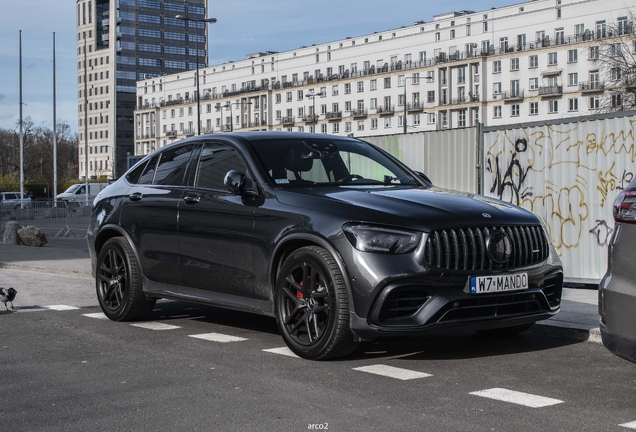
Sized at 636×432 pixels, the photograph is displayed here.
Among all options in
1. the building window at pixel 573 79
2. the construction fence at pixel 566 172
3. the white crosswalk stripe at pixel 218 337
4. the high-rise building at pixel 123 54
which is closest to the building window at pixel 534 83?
the building window at pixel 573 79

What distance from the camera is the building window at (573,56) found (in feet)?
315

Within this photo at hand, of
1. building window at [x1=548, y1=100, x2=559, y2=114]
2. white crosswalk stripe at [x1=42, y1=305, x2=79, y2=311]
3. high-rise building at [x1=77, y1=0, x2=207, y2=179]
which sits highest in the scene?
high-rise building at [x1=77, y1=0, x2=207, y2=179]

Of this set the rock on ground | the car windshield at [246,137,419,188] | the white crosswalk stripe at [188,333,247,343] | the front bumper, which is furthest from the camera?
the rock on ground

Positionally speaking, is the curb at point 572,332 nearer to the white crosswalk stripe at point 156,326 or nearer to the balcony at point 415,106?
the white crosswalk stripe at point 156,326

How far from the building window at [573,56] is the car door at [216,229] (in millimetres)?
93446

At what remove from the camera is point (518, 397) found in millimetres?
5438

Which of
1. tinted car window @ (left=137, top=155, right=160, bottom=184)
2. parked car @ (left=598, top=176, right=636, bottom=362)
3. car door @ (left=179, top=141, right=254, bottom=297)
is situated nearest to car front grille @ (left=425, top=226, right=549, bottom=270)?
parked car @ (left=598, top=176, right=636, bottom=362)

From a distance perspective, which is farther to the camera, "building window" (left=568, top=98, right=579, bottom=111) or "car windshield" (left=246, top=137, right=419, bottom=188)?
"building window" (left=568, top=98, right=579, bottom=111)

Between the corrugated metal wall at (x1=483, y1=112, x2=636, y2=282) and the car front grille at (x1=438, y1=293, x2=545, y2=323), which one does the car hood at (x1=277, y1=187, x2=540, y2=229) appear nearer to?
the car front grille at (x1=438, y1=293, x2=545, y2=323)

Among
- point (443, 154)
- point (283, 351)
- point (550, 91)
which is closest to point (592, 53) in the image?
point (550, 91)

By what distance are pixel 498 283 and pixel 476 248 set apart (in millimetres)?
286

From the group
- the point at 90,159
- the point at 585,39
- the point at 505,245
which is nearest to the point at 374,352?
the point at 505,245

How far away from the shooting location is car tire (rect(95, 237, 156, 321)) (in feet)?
28.1

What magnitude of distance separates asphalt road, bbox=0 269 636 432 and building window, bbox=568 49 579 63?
93122 millimetres
